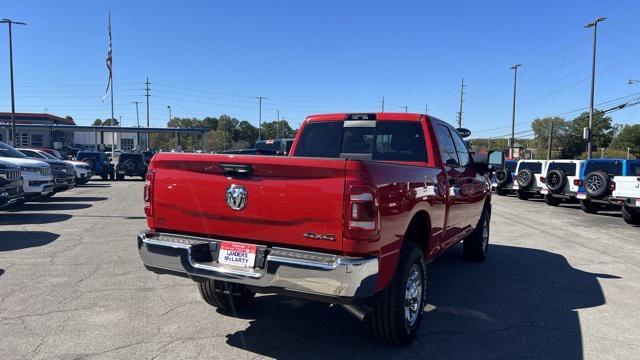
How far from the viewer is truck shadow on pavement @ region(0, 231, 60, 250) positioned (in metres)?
7.75

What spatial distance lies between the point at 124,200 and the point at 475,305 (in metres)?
13.2

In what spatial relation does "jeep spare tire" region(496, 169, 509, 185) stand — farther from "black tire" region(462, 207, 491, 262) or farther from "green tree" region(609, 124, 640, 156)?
"green tree" region(609, 124, 640, 156)

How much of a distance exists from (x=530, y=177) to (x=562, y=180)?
7.31 feet

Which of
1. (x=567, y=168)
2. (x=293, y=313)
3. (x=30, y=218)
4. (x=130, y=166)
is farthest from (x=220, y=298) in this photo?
(x=130, y=166)

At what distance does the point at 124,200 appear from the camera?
1572cm

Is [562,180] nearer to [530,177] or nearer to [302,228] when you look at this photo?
[530,177]

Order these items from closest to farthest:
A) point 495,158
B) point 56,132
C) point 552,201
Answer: point 495,158
point 552,201
point 56,132

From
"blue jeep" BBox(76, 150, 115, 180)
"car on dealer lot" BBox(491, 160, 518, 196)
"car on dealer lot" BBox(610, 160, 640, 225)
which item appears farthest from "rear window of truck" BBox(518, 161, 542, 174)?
"blue jeep" BBox(76, 150, 115, 180)

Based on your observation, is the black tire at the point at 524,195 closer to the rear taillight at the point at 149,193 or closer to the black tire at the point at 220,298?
the black tire at the point at 220,298

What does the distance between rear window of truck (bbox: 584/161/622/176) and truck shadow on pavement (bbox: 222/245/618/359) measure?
32.7 feet

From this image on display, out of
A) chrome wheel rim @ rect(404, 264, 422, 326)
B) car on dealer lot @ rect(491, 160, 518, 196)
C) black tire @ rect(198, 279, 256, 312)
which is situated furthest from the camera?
car on dealer lot @ rect(491, 160, 518, 196)

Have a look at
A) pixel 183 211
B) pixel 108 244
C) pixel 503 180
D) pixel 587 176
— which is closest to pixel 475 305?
pixel 183 211

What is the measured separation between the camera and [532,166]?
776 inches

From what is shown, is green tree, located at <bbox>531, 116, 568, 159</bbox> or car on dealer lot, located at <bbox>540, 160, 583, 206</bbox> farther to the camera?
green tree, located at <bbox>531, 116, 568, 159</bbox>
